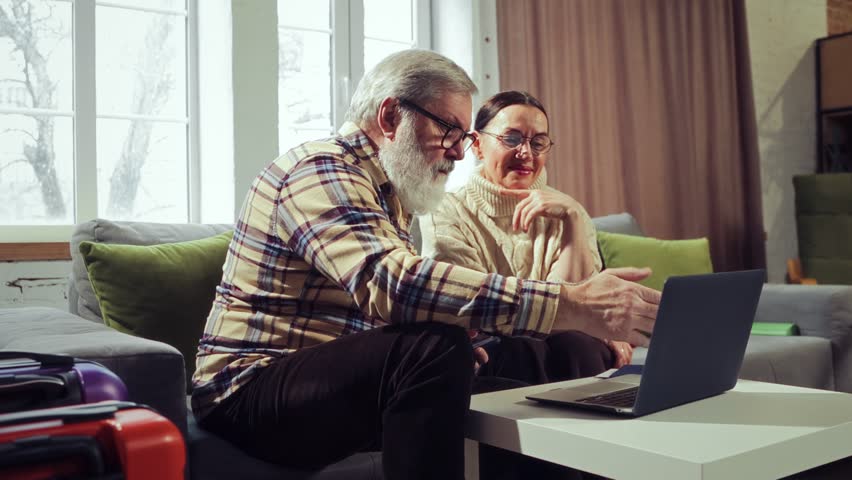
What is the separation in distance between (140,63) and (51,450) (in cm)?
243

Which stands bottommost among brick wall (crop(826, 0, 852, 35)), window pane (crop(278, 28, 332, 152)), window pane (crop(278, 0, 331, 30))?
window pane (crop(278, 28, 332, 152))

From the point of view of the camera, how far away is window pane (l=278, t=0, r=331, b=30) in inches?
122

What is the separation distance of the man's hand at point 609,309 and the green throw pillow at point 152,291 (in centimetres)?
97

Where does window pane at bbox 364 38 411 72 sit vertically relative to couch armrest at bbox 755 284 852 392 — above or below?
above

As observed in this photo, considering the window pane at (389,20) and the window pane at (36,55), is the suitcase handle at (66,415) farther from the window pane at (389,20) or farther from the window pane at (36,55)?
the window pane at (389,20)

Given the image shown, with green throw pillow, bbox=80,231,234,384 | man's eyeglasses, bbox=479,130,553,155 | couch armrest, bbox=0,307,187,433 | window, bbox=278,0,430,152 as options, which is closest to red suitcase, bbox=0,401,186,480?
couch armrest, bbox=0,307,187,433

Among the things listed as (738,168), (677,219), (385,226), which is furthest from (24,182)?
(738,168)

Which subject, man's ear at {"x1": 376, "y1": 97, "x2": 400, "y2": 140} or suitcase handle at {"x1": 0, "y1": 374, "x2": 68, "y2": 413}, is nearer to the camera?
suitcase handle at {"x1": 0, "y1": 374, "x2": 68, "y2": 413}

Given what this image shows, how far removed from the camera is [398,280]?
A: 1195mm

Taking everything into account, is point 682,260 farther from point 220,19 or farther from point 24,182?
point 24,182

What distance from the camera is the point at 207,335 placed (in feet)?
4.84

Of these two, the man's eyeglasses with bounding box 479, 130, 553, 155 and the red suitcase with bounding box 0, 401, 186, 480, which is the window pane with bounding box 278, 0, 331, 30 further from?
the red suitcase with bounding box 0, 401, 186, 480

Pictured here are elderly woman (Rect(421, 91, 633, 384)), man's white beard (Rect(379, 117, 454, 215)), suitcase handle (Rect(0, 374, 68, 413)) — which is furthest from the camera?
elderly woman (Rect(421, 91, 633, 384))

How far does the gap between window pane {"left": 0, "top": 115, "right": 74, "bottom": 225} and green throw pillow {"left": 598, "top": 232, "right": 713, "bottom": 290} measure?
1813mm
